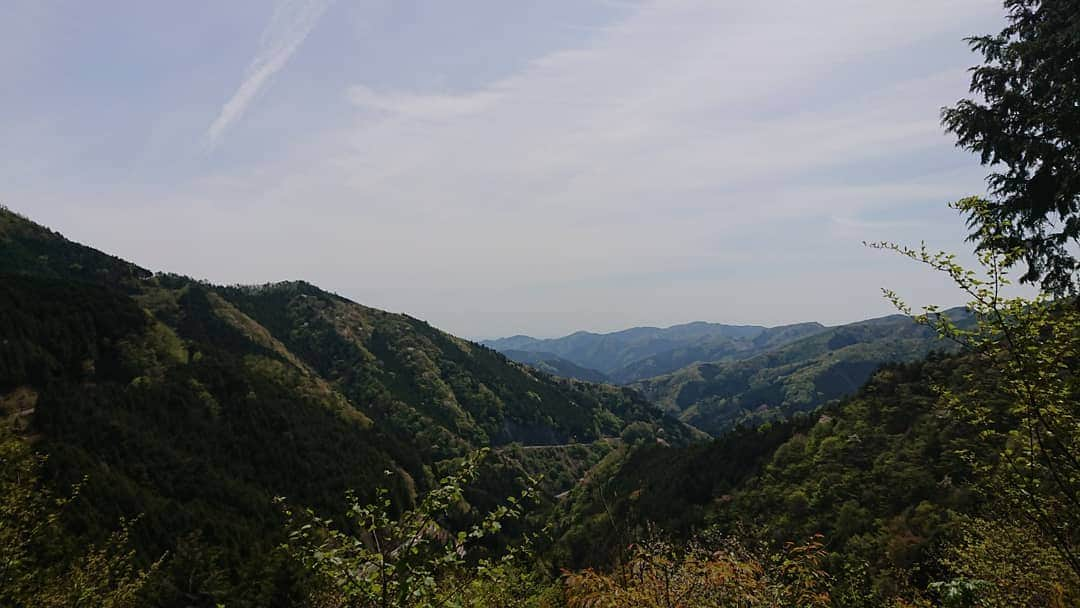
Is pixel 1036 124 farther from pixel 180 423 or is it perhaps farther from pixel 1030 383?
pixel 180 423

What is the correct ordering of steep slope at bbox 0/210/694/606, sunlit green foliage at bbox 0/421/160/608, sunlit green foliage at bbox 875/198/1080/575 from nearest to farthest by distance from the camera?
sunlit green foliage at bbox 875/198/1080/575
sunlit green foliage at bbox 0/421/160/608
steep slope at bbox 0/210/694/606

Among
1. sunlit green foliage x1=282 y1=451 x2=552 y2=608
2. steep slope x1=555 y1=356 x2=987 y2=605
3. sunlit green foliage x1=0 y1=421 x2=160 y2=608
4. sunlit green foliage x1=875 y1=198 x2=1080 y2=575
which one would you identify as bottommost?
steep slope x1=555 y1=356 x2=987 y2=605

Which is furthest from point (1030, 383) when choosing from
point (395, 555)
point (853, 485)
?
point (853, 485)

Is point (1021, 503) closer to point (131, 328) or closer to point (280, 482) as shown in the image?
point (280, 482)

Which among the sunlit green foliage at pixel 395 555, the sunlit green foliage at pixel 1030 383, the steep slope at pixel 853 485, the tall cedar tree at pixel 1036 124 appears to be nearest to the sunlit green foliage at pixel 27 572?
the sunlit green foliage at pixel 395 555

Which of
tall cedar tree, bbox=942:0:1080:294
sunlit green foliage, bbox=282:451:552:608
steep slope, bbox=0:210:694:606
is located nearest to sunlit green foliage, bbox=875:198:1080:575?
sunlit green foliage, bbox=282:451:552:608

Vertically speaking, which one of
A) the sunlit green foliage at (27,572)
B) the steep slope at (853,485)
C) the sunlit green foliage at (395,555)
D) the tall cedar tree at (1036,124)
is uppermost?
the tall cedar tree at (1036,124)

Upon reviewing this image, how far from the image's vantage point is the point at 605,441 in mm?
181750

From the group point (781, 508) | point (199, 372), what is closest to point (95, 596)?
point (781, 508)

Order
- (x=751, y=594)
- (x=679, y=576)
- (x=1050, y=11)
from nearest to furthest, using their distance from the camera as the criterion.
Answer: (x=751, y=594) < (x=679, y=576) < (x=1050, y=11)

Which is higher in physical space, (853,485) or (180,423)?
(180,423)

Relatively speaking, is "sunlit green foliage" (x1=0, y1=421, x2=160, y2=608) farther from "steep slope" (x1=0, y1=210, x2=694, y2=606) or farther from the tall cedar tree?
the tall cedar tree

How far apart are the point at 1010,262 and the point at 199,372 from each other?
357 ft

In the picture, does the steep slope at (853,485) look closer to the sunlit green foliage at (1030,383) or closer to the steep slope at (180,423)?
the sunlit green foliage at (1030,383)
